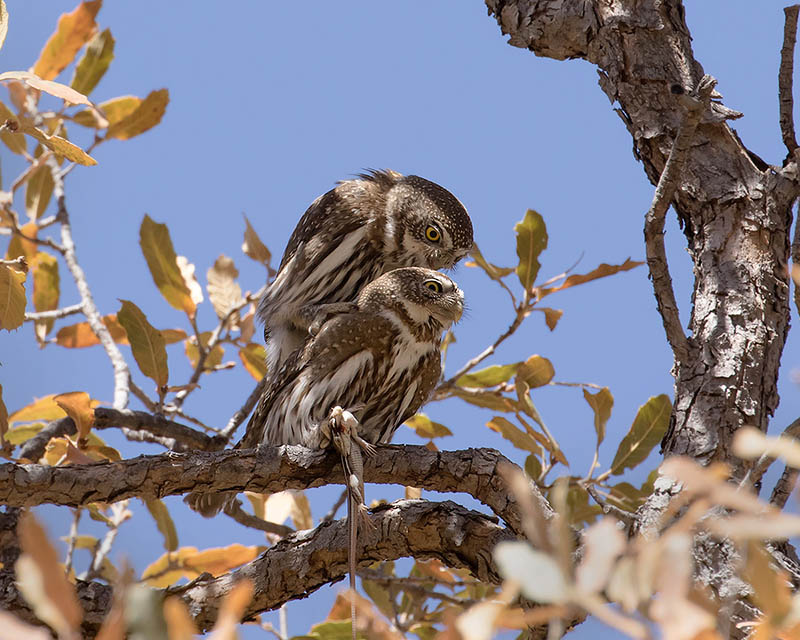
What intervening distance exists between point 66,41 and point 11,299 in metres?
1.59

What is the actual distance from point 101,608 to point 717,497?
1540mm

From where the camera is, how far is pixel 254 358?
328 centimetres

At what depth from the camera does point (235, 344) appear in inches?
125

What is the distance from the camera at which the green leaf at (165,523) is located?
289 centimetres

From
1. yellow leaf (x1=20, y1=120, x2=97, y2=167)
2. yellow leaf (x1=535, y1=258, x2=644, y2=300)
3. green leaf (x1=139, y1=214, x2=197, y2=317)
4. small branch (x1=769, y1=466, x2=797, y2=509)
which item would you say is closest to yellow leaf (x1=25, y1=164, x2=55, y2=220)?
green leaf (x1=139, y1=214, x2=197, y2=317)

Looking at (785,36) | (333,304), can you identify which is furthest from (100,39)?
(785,36)

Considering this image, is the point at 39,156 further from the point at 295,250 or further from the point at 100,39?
the point at 295,250

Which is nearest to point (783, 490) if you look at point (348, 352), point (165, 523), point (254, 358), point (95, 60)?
point (348, 352)

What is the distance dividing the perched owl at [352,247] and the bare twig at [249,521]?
0.40 m

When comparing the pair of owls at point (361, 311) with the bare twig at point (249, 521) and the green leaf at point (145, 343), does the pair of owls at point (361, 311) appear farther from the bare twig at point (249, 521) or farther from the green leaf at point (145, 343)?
the green leaf at point (145, 343)

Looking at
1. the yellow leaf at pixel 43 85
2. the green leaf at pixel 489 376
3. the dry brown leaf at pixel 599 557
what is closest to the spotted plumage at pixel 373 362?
the green leaf at pixel 489 376

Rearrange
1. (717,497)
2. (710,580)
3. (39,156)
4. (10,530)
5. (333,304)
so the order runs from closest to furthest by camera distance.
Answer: (717,497) < (710,580) < (10,530) < (333,304) < (39,156)

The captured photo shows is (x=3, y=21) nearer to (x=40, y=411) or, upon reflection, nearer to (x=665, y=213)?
(x=665, y=213)

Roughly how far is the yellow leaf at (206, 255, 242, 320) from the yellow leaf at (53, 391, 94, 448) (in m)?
1.09
